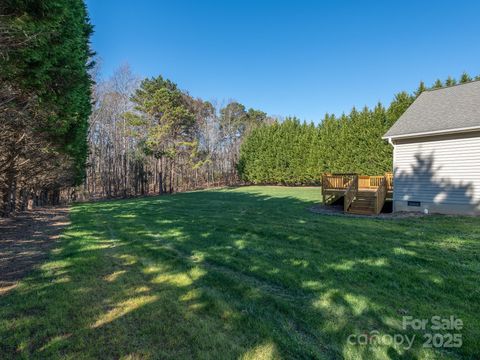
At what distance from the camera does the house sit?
862cm

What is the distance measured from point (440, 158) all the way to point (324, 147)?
51.0ft

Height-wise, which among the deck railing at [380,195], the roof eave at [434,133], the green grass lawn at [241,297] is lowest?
the green grass lawn at [241,297]

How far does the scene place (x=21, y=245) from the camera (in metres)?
5.95

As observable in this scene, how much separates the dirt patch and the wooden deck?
9.69 metres

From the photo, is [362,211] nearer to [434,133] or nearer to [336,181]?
[336,181]

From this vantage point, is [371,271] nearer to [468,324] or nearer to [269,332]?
[468,324]

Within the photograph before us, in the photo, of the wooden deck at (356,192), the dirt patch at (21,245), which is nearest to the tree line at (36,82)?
the dirt patch at (21,245)

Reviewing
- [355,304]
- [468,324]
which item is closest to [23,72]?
[355,304]

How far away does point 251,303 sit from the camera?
3189mm

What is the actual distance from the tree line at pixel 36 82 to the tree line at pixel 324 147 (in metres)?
19.5

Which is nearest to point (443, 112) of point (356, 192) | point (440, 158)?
point (440, 158)

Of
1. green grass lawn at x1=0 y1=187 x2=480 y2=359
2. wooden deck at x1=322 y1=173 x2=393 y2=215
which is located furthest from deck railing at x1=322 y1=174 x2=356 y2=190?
green grass lawn at x1=0 y1=187 x2=480 y2=359

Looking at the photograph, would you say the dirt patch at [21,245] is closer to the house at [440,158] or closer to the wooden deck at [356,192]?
the wooden deck at [356,192]

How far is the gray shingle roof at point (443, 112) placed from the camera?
354 inches
